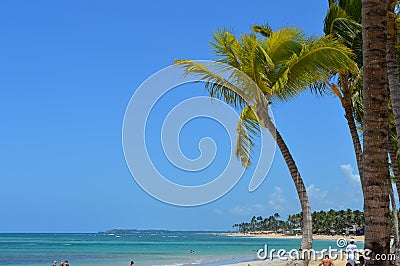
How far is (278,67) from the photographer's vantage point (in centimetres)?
1309

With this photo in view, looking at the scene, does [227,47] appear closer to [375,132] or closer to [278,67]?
[278,67]

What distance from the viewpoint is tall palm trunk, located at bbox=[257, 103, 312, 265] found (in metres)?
12.6

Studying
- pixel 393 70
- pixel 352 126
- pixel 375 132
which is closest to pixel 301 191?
pixel 352 126

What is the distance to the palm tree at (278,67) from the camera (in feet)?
40.6

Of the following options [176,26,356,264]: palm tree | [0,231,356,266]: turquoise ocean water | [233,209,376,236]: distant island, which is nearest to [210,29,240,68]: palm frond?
[176,26,356,264]: palm tree

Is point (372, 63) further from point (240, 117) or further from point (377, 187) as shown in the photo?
point (240, 117)

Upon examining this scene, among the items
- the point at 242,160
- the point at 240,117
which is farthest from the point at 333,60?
the point at 242,160

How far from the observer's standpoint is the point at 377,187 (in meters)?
5.59

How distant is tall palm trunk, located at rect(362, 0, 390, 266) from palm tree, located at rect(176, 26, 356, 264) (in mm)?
6289

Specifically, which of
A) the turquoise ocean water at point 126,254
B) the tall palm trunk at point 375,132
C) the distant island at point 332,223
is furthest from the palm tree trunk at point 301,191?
the distant island at point 332,223

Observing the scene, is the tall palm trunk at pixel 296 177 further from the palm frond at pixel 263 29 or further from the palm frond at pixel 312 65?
the palm frond at pixel 263 29

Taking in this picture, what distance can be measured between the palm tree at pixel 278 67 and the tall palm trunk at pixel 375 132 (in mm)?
6289

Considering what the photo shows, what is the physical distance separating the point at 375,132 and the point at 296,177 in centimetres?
715

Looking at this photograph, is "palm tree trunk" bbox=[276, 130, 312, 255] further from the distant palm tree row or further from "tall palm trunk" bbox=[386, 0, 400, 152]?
the distant palm tree row
